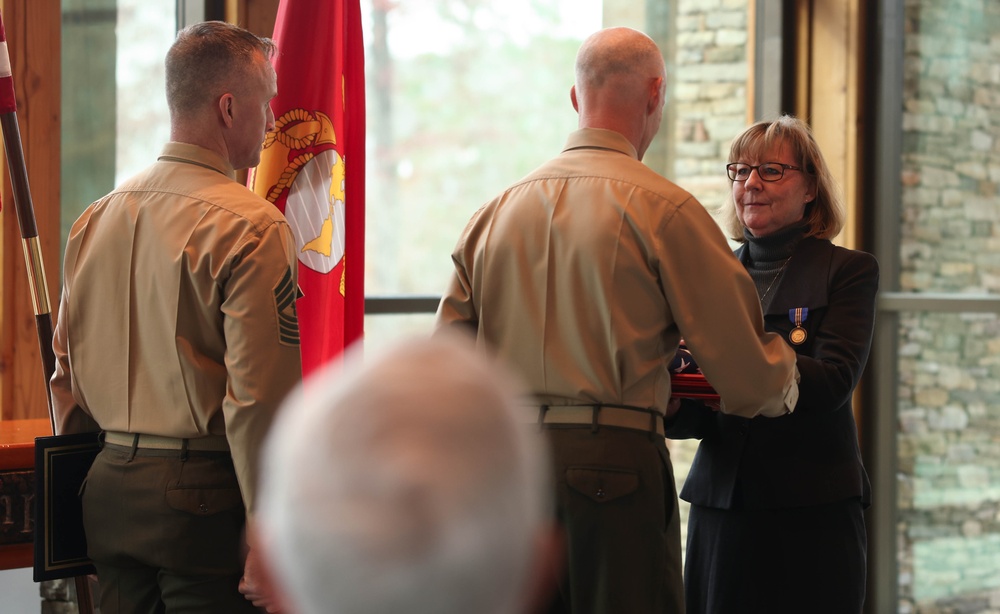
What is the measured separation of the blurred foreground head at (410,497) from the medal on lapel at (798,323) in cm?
209

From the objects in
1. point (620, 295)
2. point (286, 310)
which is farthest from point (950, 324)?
point (286, 310)

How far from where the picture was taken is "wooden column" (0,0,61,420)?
10.9ft

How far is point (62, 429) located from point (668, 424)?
1.40m

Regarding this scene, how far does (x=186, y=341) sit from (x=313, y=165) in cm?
127

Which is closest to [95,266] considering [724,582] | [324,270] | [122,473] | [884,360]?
[122,473]

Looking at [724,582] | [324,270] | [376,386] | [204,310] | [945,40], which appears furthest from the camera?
[945,40]

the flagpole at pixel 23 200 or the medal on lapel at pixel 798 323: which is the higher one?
the flagpole at pixel 23 200

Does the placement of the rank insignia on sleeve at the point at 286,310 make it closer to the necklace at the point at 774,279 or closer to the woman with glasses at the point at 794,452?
the woman with glasses at the point at 794,452

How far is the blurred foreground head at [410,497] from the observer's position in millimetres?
425

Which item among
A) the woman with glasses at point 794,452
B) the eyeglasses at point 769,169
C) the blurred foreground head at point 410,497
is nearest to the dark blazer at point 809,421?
the woman with glasses at point 794,452

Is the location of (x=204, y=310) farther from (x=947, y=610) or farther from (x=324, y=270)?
(x=947, y=610)

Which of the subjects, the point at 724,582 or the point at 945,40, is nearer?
the point at 724,582

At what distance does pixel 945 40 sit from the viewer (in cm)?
458

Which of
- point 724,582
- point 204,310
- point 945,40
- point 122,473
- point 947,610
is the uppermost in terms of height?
point 945,40
